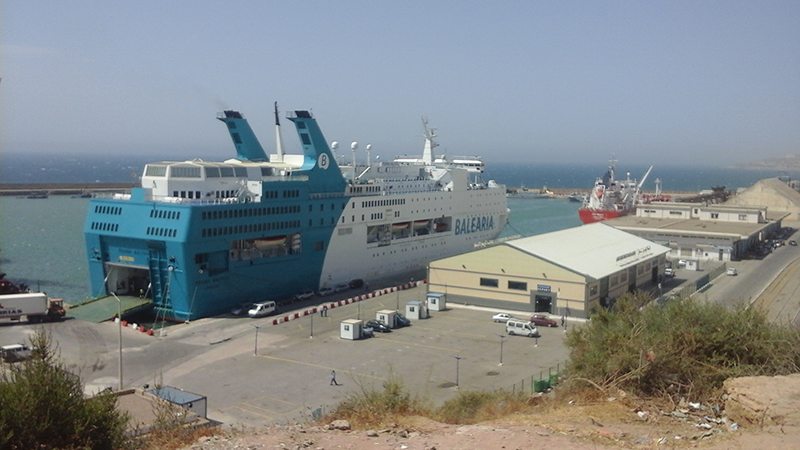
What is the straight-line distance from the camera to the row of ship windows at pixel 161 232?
24967 millimetres

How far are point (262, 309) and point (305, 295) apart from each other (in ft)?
11.2

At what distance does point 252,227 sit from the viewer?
27344 millimetres

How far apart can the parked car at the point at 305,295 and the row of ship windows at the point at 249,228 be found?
2.89 m

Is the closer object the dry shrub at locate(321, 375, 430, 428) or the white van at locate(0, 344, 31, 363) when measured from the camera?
the dry shrub at locate(321, 375, 430, 428)

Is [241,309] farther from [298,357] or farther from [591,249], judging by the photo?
[591,249]

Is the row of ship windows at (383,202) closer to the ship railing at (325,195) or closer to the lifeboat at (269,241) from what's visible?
the ship railing at (325,195)

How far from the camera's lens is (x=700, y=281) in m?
33.6

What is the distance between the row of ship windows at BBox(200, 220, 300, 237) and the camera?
25.7 meters

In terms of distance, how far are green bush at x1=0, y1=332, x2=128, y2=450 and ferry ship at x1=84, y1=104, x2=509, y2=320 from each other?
16509mm

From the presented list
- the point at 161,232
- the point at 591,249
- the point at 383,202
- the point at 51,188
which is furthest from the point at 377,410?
Answer: the point at 51,188

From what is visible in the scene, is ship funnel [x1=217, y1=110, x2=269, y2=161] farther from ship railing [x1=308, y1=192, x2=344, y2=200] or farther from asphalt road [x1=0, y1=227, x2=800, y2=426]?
asphalt road [x1=0, y1=227, x2=800, y2=426]

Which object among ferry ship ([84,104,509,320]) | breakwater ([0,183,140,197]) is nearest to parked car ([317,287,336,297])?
ferry ship ([84,104,509,320])

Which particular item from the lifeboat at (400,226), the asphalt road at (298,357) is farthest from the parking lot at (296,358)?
the lifeboat at (400,226)

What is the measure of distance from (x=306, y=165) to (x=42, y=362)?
905 inches
